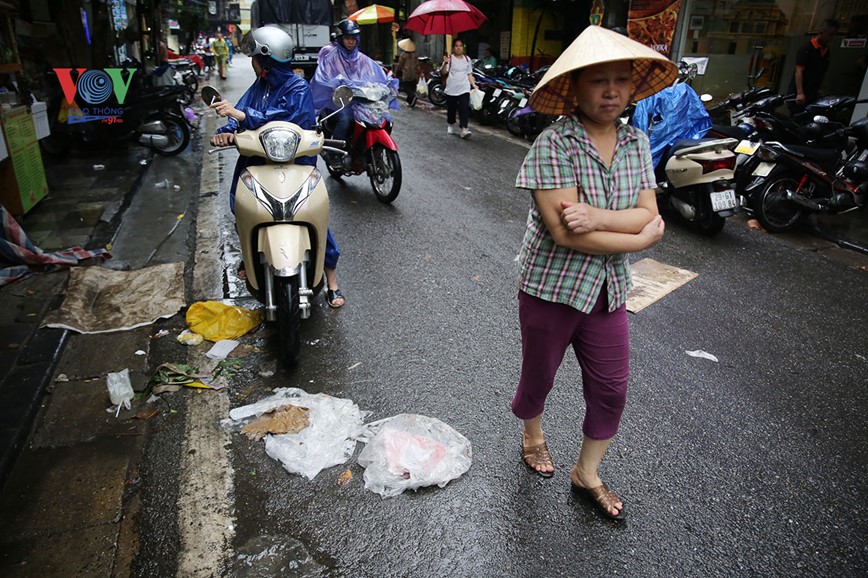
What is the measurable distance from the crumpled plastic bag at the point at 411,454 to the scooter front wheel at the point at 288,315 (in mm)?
711

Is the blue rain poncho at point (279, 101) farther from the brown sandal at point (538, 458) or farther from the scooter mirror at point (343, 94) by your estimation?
the brown sandal at point (538, 458)

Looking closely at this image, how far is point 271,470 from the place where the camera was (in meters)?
2.50

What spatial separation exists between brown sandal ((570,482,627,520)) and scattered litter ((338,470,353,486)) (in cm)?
99

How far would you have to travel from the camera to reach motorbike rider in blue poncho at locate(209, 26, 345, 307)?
355cm

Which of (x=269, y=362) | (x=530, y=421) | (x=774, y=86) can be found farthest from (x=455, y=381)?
(x=774, y=86)

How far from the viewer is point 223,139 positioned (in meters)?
3.50

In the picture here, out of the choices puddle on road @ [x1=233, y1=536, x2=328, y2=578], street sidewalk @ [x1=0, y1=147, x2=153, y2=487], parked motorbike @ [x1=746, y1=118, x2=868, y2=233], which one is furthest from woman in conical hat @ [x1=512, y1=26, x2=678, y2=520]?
parked motorbike @ [x1=746, y1=118, x2=868, y2=233]

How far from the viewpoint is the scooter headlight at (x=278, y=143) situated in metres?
3.27

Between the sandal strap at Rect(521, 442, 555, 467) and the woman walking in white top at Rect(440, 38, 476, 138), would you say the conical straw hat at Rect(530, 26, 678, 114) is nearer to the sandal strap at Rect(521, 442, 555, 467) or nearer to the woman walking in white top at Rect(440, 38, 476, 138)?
the sandal strap at Rect(521, 442, 555, 467)

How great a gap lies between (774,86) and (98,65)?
39.5ft

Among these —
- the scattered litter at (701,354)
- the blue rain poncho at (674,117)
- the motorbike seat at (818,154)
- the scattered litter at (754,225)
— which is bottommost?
the scattered litter at (701,354)

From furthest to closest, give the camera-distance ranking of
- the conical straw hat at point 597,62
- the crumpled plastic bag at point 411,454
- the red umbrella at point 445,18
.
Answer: the red umbrella at point 445,18
the crumpled plastic bag at point 411,454
the conical straw hat at point 597,62

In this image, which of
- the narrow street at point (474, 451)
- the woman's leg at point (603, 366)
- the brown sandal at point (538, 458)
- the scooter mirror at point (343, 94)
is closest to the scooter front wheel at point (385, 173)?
the narrow street at point (474, 451)

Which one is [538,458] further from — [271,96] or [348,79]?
[348,79]
